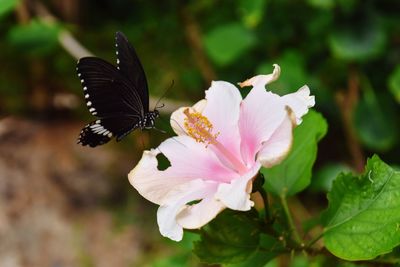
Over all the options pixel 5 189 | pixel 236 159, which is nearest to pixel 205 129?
pixel 236 159

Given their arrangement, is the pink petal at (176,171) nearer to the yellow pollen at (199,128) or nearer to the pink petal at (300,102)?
the yellow pollen at (199,128)

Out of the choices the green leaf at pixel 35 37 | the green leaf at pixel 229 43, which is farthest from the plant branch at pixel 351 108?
the green leaf at pixel 35 37

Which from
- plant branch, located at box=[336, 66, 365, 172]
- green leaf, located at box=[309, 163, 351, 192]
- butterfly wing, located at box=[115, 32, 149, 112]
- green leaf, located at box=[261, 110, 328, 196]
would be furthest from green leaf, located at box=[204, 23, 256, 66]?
butterfly wing, located at box=[115, 32, 149, 112]

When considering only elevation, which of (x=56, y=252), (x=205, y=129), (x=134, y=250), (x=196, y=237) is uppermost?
(x=205, y=129)

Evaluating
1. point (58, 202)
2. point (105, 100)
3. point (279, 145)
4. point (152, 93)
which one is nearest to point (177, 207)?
point (279, 145)

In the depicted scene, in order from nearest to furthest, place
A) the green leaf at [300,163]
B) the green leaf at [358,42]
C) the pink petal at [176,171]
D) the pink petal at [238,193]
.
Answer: the pink petal at [238,193] < the pink petal at [176,171] < the green leaf at [300,163] < the green leaf at [358,42]

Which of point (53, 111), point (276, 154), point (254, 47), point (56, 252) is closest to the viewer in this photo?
point (276, 154)

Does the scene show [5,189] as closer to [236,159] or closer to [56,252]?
[56,252]

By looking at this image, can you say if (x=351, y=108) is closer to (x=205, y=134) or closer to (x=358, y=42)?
(x=358, y=42)
